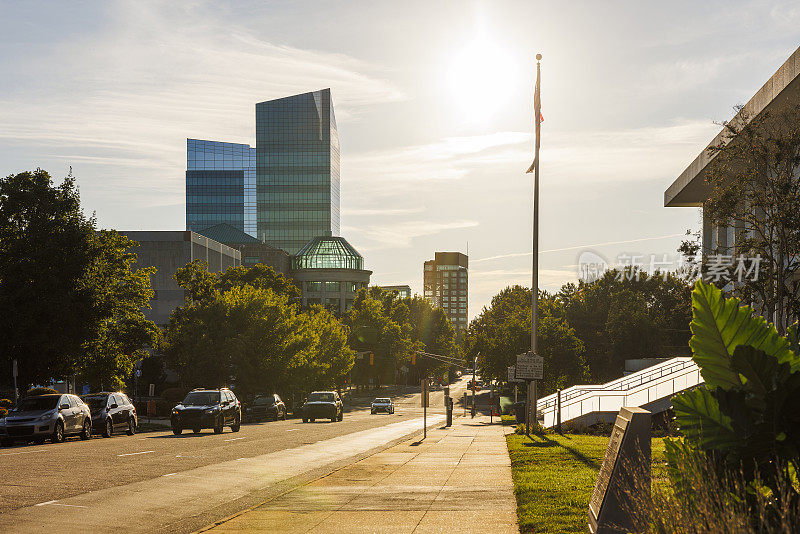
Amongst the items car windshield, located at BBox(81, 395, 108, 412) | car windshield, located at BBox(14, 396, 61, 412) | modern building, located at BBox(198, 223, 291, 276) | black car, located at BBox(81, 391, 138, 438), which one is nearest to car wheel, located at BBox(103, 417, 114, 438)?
black car, located at BBox(81, 391, 138, 438)

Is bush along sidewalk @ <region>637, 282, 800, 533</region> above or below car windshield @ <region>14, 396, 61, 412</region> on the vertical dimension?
above

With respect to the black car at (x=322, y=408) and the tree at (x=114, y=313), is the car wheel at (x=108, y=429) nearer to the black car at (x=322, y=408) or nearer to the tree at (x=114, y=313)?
the tree at (x=114, y=313)

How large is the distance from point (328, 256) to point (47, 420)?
143711mm

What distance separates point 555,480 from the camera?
15.3 m

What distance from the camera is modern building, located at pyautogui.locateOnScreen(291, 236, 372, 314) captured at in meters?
→ 169

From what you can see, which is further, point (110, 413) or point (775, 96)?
point (775, 96)

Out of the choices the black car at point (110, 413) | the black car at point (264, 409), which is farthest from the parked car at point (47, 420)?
the black car at point (264, 409)

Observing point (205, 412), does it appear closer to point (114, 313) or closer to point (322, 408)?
point (114, 313)

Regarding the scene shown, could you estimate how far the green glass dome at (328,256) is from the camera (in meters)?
171

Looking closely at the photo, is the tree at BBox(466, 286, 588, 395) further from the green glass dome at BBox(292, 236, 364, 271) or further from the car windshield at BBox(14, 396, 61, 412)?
the green glass dome at BBox(292, 236, 364, 271)

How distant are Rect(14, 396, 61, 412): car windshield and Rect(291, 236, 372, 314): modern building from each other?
13715 cm

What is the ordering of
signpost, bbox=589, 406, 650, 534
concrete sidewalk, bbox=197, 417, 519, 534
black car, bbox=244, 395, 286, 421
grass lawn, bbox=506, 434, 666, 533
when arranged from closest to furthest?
1. signpost, bbox=589, 406, 650, 534
2. grass lawn, bbox=506, 434, 666, 533
3. concrete sidewalk, bbox=197, 417, 519, 534
4. black car, bbox=244, 395, 286, 421

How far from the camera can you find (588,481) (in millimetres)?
14945

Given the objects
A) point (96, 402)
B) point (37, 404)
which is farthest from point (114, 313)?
point (37, 404)
